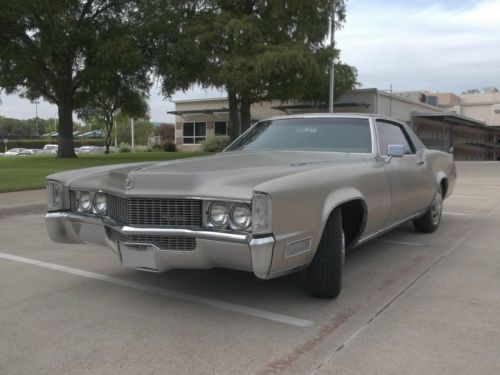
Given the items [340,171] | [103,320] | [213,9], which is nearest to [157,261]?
[103,320]

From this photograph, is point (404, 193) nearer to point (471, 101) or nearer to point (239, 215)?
point (239, 215)

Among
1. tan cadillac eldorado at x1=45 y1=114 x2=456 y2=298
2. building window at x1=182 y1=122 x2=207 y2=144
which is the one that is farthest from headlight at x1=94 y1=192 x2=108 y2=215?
building window at x1=182 y1=122 x2=207 y2=144

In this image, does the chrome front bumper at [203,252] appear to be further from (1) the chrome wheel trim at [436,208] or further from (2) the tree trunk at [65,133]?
(2) the tree trunk at [65,133]

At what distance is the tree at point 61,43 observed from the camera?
61.4 feet

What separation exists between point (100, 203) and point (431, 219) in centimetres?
448

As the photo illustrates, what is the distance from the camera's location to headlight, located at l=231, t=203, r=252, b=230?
341 centimetres

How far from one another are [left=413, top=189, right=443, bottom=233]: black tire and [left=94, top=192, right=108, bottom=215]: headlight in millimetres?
4303

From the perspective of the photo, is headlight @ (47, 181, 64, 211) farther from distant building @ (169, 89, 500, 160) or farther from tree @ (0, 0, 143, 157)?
distant building @ (169, 89, 500, 160)

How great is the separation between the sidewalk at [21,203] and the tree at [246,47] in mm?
10872

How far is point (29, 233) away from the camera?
7.02 m

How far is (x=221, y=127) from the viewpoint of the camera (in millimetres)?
39219

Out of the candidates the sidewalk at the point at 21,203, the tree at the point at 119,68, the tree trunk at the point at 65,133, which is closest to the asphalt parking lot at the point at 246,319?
the sidewalk at the point at 21,203

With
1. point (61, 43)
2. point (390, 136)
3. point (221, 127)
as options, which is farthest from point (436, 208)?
point (221, 127)

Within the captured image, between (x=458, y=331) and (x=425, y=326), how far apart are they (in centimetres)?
21
